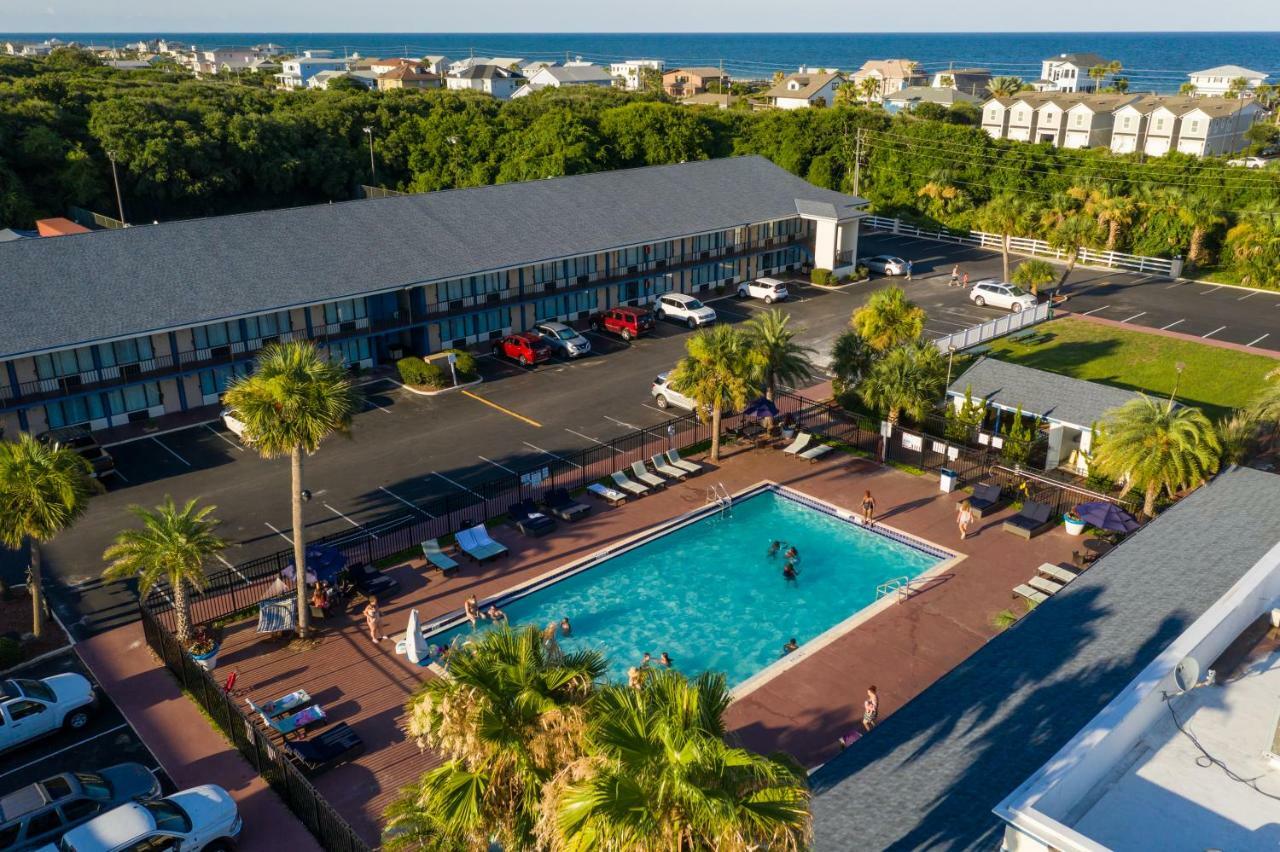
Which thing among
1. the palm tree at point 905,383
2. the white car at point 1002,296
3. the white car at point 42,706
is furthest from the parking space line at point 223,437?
the white car at point 1002,296

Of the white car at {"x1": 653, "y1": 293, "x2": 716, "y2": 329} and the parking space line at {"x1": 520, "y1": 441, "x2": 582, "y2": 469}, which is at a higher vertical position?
the white car at {"x1": 653, "y1": 293, "x2": 716, "y2": 329}

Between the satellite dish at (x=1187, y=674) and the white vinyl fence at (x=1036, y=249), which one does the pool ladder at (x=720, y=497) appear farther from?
the white vinyl fence at (x=1036, y=249)

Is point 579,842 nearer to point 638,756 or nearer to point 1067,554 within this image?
point 638,756

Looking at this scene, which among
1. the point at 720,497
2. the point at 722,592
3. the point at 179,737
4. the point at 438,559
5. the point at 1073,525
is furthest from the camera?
the point at 720,497

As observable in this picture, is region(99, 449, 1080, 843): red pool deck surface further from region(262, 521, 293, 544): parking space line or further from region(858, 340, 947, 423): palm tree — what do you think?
region(262, 521, 293, 544): parking space line

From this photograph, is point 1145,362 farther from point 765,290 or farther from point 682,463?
point 682,463

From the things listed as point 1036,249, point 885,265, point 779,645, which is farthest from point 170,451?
point 1036,249

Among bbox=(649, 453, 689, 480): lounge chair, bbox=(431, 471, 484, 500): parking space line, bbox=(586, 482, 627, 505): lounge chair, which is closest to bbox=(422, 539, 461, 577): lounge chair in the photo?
bbox=(431, 471, 484, 500): parking space line
